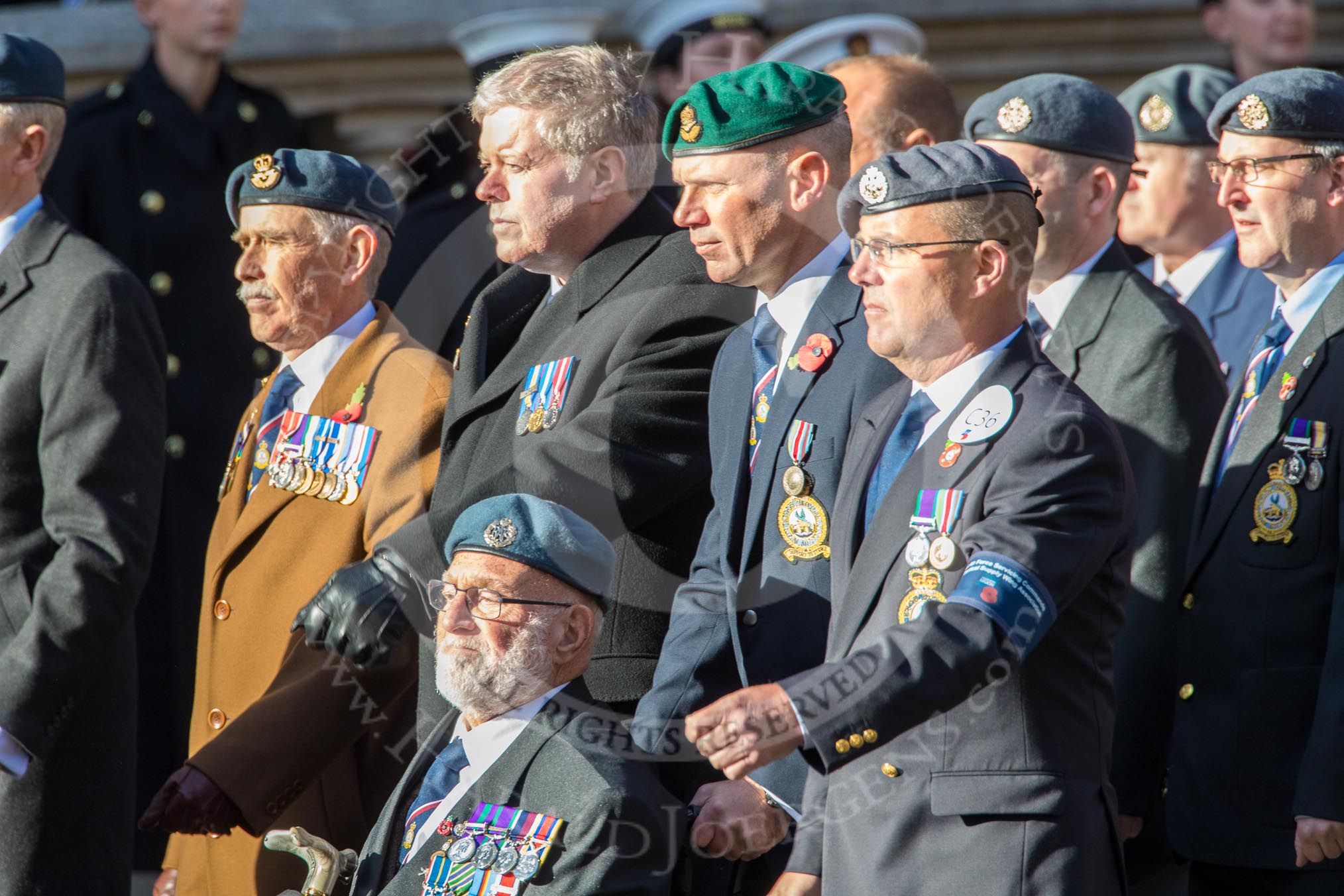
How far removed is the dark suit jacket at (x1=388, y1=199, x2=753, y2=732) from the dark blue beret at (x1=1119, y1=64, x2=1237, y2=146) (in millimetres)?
1579

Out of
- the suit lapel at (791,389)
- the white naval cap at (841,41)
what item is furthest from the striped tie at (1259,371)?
the white naval cap at (841,41)

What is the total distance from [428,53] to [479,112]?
9.82 ft

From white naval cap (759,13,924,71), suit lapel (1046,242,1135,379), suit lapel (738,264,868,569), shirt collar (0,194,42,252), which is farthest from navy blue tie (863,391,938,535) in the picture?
white naval cap (759,13,924,71)

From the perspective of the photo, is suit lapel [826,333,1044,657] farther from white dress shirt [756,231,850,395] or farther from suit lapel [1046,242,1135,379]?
suit lapel [1046,242,1135,379]

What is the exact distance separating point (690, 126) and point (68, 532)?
1.55m

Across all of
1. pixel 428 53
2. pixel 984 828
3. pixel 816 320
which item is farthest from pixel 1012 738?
pixel 428 53

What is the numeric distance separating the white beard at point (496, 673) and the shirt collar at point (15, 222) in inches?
61.3

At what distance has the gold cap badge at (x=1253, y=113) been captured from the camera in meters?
4.14

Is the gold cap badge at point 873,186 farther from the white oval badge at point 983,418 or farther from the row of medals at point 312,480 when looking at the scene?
the row of medals at point 312,480

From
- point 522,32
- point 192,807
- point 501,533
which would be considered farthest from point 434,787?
point 522,32

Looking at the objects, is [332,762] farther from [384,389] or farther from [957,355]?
[957,355]

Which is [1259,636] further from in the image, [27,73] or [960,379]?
[27,73]

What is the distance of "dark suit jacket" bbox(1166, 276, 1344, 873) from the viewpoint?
152 inches

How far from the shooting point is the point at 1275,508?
3932 millimetres
